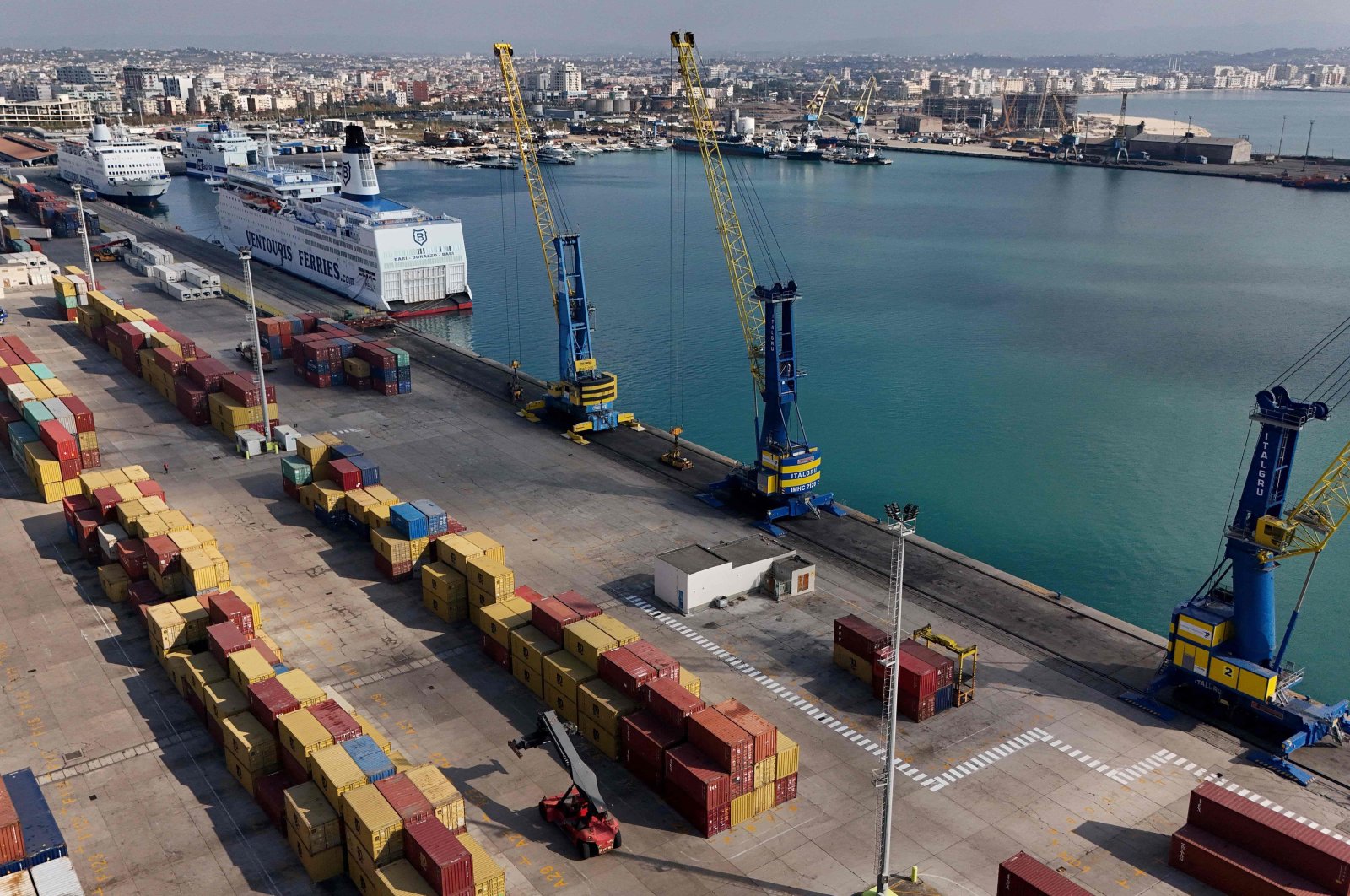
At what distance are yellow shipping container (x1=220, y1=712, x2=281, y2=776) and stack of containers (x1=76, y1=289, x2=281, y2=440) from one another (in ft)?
111

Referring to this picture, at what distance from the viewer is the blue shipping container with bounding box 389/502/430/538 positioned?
159 feet

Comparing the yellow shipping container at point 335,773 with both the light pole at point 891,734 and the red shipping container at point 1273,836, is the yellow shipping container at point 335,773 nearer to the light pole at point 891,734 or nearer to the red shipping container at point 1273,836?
the light pole at point 891,734

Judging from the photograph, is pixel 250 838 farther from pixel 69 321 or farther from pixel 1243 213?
pixel 1243 213

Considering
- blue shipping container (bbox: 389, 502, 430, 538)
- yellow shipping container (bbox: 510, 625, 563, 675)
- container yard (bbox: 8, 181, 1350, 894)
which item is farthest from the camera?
blue shipping container (bbox: 389, 502, 430, 538)

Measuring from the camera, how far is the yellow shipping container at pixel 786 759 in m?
33.2

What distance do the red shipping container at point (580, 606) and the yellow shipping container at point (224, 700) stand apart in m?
11.1

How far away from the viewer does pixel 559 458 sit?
2547 inches

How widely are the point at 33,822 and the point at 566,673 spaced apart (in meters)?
16.2

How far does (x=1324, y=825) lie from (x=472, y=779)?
26259 millimetres

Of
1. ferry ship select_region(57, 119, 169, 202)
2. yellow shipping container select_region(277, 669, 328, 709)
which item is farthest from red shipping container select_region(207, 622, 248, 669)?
ferry ship select_region(57, 119, 169, 202)

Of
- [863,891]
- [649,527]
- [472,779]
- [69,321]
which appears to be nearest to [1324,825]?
[863,891]

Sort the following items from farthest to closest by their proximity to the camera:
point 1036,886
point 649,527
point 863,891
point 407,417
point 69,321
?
point 69,321 → point 407,417 → point 649,527 → point 863,891 → point 1036,886

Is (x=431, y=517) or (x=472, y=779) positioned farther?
(x=431, y=517)

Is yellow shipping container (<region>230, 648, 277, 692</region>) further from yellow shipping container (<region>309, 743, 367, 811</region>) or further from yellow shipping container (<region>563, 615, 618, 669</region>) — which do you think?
yellow shipping container (<region>563, 615, 618, 669</region>)
